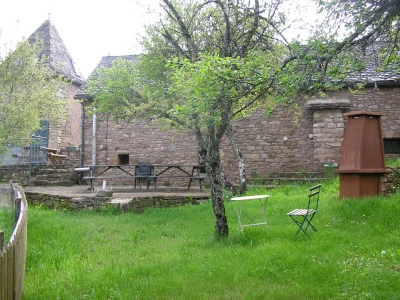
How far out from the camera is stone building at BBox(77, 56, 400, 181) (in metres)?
13.8

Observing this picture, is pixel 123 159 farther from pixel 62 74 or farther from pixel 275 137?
pixel 62 74

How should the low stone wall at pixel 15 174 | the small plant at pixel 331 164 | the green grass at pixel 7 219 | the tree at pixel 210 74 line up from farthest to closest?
1. the low stone wall at pixel 15 174
2. the small plant at pixel 331 164
3. the green grass at pixel 7 219
4. the tree at pixel 210 74

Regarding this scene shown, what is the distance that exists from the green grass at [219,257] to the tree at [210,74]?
1.10 m

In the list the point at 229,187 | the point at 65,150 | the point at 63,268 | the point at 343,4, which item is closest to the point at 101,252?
the point at 63,268

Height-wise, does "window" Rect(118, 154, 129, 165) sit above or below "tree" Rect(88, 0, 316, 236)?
below

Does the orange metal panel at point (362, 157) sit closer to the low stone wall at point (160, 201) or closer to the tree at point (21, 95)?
the low stone wall at point (160, 201)

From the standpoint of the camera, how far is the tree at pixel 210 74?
4.84m

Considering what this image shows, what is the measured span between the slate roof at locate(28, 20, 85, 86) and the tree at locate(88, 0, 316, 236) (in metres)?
9.83

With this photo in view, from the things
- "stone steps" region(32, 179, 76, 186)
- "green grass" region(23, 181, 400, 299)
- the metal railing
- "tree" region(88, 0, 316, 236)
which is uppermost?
"tree" region(88, 0, 316, 236)

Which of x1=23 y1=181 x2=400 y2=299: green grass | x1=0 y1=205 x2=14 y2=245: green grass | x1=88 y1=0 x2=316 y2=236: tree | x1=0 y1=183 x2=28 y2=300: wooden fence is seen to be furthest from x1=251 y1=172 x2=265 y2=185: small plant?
x1=0 y1=183 x2=28 y2=300: wooden fence

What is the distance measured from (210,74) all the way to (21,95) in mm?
8664

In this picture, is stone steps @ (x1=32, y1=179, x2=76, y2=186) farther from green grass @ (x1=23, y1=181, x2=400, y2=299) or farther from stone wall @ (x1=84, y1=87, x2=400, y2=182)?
green grass @ (x1=23, y1=181, x2=400, y2=299)

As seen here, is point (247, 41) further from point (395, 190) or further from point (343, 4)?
point (395, 190)

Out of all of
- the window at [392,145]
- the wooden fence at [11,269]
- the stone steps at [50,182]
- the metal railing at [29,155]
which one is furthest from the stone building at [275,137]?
the wooden fence at [11,269]
